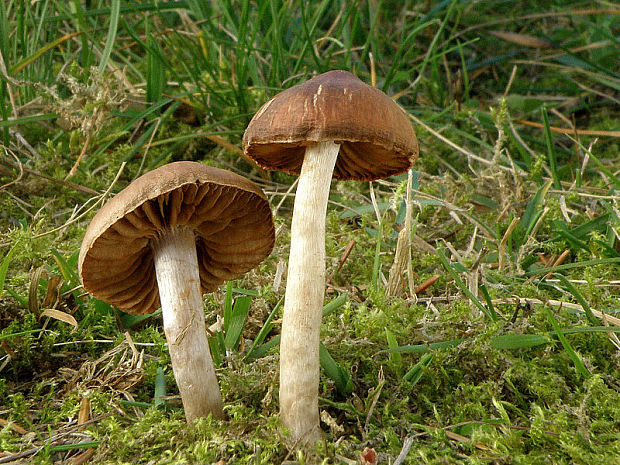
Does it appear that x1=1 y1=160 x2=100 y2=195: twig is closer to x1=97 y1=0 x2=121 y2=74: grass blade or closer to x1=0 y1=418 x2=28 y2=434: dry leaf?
x1=97 y1=0 x2=121 y2=74: grass blade

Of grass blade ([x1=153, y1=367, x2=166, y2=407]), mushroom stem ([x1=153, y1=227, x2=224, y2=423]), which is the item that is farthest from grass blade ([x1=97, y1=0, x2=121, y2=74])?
grass blade ([x1=153, y1=367, x2=166, y2=407])

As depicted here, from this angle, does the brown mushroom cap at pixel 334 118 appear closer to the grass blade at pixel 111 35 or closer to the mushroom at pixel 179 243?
the mushroom at pixel 179 243

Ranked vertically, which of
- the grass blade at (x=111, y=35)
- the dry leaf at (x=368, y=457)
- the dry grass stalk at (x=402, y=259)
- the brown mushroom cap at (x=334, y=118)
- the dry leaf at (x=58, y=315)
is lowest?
the dry leaf at (x=368, y=457)

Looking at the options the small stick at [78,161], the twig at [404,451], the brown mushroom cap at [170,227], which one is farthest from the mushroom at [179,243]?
the small stick at [78,161]

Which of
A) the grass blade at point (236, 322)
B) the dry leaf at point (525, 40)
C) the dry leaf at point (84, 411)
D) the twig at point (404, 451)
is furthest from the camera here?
the dry leaf at point (525, 40)

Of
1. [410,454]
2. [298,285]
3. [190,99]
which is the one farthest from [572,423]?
[190,99]

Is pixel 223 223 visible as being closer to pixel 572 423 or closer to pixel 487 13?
pixel 572 423

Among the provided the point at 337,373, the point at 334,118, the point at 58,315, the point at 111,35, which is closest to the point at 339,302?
the point at 337,373

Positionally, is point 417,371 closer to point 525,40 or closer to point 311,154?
point 311,154
